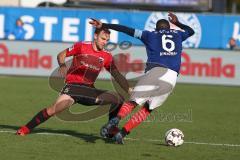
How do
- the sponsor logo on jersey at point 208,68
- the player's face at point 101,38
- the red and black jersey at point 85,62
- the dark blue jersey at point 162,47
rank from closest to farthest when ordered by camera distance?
1. the dark blue jersey at point 162,47
2. the player's face at point 101,38
3. the red and black jersey at point 85,62
4. the sponsor logo on jersey at point 208,68

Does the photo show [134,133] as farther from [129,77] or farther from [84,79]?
[129,77]

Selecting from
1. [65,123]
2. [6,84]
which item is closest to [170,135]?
[65,123]

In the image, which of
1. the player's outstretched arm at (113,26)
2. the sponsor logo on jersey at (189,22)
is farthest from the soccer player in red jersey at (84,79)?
the sponsor logo on jersey at (189,22)

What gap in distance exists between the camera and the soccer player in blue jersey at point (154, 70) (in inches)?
439

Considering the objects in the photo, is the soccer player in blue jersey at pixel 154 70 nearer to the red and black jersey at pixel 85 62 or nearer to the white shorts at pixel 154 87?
the white shorts at pixel 154 87

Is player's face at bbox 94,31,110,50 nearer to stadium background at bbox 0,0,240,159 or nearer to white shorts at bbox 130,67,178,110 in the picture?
white shorts at bbox 130,67,178,110

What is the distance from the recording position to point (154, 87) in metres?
11.2

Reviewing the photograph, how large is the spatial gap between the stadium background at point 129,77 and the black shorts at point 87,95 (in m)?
0.64

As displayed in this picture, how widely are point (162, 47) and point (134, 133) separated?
226cm

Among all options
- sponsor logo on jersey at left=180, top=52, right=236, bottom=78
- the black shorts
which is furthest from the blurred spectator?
the black shorts

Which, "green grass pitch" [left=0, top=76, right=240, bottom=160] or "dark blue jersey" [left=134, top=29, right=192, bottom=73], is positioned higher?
"dark blue jersey" [left=134, top=29, right=192, bottom=73]

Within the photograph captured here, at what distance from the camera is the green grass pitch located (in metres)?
10.2

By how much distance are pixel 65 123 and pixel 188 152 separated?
3997mm

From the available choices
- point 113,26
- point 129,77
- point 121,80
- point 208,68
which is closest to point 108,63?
point 121,80
